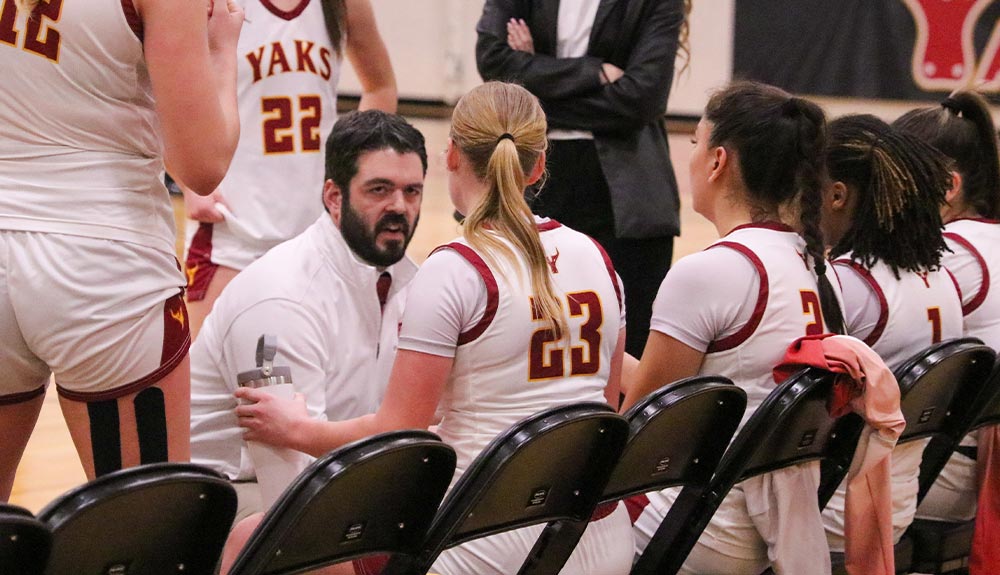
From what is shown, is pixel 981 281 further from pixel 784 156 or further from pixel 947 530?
pixel 784 156

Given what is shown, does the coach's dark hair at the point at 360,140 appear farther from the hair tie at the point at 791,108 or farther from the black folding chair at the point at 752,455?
the black folding chair at the point at 752,455

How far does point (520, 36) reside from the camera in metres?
3.72

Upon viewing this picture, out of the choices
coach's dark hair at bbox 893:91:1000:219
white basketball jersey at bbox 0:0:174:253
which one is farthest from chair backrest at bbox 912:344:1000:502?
white basketball jersey at bbox 0:0:174:253

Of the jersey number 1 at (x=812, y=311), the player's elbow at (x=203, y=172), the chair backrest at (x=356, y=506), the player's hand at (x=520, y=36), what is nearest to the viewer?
the chair backrest at (x=356, y=506)

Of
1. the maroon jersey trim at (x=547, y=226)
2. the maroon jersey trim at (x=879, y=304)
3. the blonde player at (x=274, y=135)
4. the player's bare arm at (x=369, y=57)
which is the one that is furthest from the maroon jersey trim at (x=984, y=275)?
the blonde player at (x=274, y=135)

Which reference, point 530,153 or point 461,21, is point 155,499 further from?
point 461,21

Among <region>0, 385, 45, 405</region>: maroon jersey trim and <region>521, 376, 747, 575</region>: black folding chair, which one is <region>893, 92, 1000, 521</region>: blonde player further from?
<region>0, 385, 45, 405</region>: maroon jersey trim

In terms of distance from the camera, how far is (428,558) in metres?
1.76

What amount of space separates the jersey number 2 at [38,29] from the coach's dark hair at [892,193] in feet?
5.31

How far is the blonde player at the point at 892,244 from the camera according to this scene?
260cm

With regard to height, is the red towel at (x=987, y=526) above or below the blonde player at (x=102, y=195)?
below

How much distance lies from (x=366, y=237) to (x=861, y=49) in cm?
981

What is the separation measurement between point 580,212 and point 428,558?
6.62 feet

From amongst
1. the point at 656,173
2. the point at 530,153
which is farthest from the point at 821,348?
the point at 656,173
